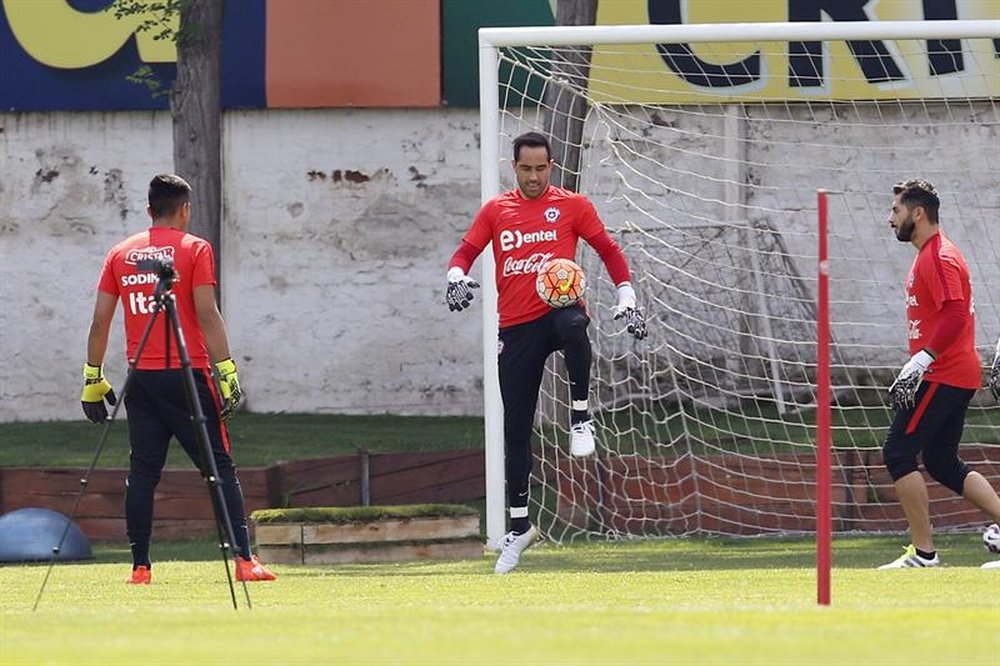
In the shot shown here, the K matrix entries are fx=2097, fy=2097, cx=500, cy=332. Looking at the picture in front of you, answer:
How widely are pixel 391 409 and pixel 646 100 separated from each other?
13.5 feet

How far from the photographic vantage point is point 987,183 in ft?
66.0

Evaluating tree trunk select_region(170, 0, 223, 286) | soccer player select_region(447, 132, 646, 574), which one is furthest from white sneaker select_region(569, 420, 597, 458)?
tree trunk select_region(170, 0, 223, 286)

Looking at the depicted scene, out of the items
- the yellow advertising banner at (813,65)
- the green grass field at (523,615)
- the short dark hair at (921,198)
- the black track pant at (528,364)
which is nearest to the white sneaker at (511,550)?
the green grass field at (523,615)

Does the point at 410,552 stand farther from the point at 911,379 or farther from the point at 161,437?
the point at 911,379

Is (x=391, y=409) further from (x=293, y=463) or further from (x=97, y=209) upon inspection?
(x=293, y=463)

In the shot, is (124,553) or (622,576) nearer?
(622,576)

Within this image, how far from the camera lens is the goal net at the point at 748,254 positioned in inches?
601

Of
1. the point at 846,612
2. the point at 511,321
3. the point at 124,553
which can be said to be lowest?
the point at 124,553

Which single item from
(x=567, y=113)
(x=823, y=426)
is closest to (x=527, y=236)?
(x=823, y=426)

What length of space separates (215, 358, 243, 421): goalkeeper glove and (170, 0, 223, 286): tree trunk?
7536mm

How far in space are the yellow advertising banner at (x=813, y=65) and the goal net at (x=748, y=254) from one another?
3 cm

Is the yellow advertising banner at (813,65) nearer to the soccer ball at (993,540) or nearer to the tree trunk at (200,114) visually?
the tree trunk at (200,114)

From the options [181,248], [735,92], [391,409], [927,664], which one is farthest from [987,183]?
[927,664]

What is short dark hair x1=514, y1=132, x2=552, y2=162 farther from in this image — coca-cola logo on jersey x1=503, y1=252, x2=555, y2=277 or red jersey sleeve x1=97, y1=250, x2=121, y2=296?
red jersey sleeve x1=97, y1=250, x2=121, y2=296
